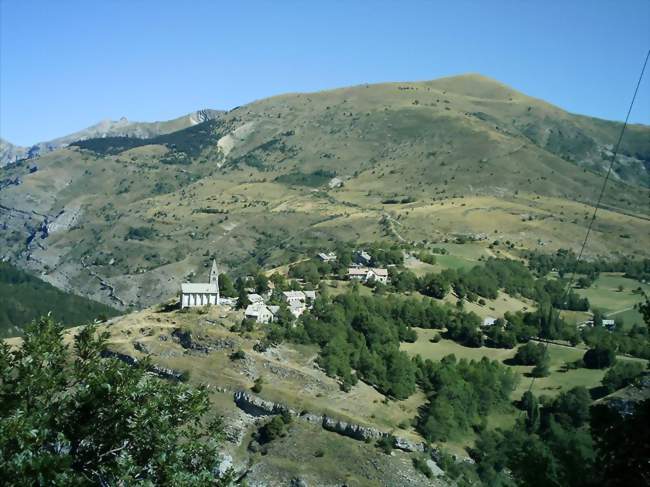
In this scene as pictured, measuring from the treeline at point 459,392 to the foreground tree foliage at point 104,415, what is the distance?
5496cm

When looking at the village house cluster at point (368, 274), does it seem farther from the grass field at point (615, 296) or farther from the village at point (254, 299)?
the grass field at point (615, 296)

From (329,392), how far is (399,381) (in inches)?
371

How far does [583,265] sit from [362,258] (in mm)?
56454

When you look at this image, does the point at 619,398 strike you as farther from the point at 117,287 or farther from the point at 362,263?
the point at 117,287

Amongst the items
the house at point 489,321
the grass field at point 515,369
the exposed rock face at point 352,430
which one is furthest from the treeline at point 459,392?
the house at point 489,321

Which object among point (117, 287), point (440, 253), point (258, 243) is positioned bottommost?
point (117, 287)

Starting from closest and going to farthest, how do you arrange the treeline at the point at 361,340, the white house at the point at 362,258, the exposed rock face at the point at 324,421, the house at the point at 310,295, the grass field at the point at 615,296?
1. the exposed rock face at the point at 324,421
2. the treeline at the point at 361,340
3. the house at the point at 310,295
4. the white house at the point at 362,258
5. the grass field at the point at 615,296

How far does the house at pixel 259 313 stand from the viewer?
80062mm

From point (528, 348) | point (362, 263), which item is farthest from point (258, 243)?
point (528, 348)

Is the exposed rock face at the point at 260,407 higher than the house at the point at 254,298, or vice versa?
the house at the point at 254,298

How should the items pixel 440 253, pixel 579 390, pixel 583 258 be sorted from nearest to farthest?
pixel 579 390, pixel 440 253, pixel 583 258

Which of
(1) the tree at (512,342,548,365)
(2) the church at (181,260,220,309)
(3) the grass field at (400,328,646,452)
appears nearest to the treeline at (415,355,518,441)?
(3) the grass field at (400,328,646,452)

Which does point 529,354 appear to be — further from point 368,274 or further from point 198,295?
point 198,295

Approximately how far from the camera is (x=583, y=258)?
156 m
